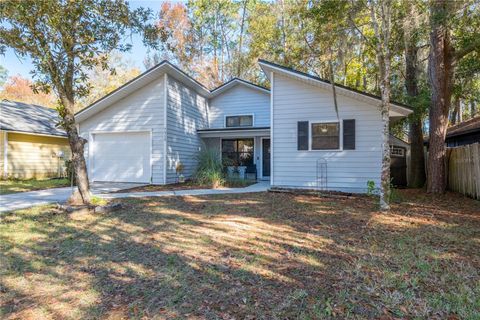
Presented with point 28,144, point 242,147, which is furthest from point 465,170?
point 28,144

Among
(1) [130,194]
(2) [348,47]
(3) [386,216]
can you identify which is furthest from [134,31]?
(3) [386,216]

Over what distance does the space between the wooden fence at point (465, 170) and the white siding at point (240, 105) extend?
→ 727 centimetres

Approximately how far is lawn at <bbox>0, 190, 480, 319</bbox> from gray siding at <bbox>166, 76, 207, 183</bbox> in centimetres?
560

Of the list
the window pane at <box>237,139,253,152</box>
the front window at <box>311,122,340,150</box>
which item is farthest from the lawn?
the window pane at <box>237,139,253,152</box>

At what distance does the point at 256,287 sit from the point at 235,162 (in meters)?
11.1

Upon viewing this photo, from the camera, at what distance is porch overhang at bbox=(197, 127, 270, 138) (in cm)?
1239

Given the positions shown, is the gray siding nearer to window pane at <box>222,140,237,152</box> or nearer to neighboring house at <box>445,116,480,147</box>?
window pane at <box>222,140,237,152</box>

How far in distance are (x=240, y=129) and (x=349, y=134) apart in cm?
486

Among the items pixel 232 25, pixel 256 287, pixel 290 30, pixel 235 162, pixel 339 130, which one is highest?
pixel 232 25

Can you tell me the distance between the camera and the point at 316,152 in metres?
9.41

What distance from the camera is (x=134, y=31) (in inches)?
278

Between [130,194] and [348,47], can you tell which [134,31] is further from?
[348,47]

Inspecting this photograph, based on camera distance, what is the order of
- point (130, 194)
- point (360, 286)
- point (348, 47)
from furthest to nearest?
point (130, 194), point (348, 47), point (360, 286)

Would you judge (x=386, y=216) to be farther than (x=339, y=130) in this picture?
No
